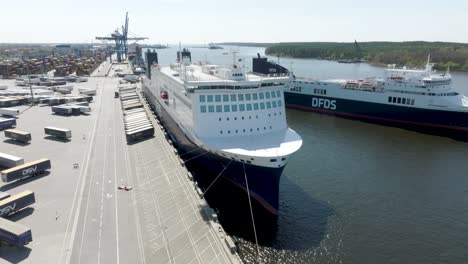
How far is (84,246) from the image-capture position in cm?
2505

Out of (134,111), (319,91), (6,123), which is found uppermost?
(319,91)

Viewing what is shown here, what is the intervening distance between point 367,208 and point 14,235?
33.0 m

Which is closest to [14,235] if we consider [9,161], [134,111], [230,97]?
[9,161]

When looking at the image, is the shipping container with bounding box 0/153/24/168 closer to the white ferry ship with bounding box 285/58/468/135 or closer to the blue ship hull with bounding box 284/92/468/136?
the blue ship hull with bounding box 284/92/468/136

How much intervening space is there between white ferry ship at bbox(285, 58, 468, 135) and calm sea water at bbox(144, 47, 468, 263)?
30.6ft

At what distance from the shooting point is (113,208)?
30.7 metres

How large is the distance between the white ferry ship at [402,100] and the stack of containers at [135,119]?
44.7m

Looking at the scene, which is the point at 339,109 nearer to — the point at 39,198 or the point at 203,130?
the point at 203,130

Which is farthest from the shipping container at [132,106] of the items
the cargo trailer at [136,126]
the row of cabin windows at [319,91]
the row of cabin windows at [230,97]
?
the row of cabin windows at [319,91]

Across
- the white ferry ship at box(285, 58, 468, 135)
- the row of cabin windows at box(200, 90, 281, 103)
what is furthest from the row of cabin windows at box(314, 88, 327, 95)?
the row of cabin windows at box(200, 90, 281, 103)

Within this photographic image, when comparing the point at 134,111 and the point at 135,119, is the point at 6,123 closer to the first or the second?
the point at 134,111

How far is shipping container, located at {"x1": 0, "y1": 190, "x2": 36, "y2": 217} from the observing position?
28311 millimetres

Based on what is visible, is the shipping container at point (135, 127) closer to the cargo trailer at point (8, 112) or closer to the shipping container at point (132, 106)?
the shipping container at point (132, 106)

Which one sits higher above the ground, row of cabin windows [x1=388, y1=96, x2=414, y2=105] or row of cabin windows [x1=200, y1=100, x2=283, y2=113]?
row of cabin windows [x1=200, y1=100, x2=283, y2=113]
